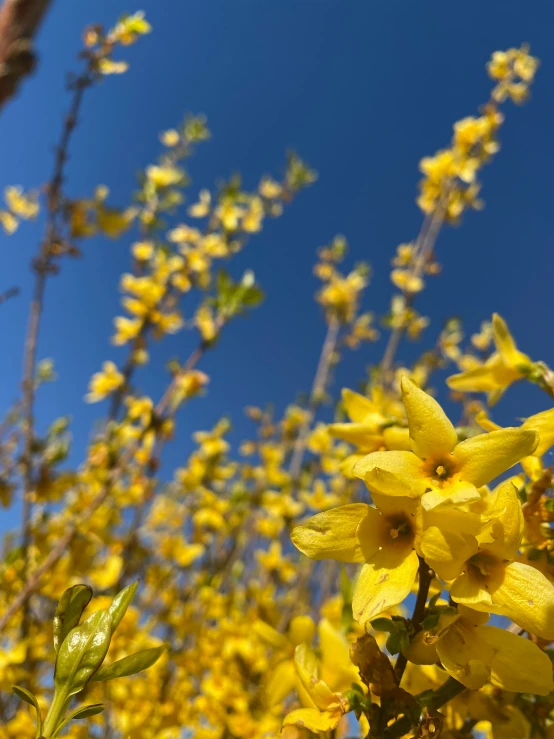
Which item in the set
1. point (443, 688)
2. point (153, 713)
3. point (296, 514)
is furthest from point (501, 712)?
point (296, 514)

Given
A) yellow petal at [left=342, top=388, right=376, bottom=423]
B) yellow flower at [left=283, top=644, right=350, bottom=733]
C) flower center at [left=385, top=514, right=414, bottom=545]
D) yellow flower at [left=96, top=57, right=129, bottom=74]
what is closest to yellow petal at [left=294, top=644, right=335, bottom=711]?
yellow flower at [left=283, top=644, right=350, bottom=733]

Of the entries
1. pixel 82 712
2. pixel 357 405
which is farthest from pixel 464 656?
pixel 357 405

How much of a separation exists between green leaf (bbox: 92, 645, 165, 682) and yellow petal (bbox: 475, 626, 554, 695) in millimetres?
445

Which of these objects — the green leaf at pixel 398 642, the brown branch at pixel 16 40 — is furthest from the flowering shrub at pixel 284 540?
the brown branch at pixel 16 40

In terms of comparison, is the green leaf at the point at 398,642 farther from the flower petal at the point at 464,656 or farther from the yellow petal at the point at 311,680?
the yellow petal at the point at 311,680

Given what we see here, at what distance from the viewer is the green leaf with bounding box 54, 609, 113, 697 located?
0.59 meters

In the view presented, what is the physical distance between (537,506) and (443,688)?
1.10 ft

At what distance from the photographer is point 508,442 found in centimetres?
73

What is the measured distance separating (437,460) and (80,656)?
0.57 meters

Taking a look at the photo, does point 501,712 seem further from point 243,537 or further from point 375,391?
point 243,537

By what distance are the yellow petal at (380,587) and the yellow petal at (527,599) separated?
118 mm

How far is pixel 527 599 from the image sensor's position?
69 cm

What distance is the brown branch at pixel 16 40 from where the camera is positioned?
4.31 ft

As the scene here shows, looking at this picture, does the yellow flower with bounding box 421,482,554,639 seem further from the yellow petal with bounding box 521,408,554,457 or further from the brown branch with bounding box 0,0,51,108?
the brown branch with bounding box 0,0,51,108
